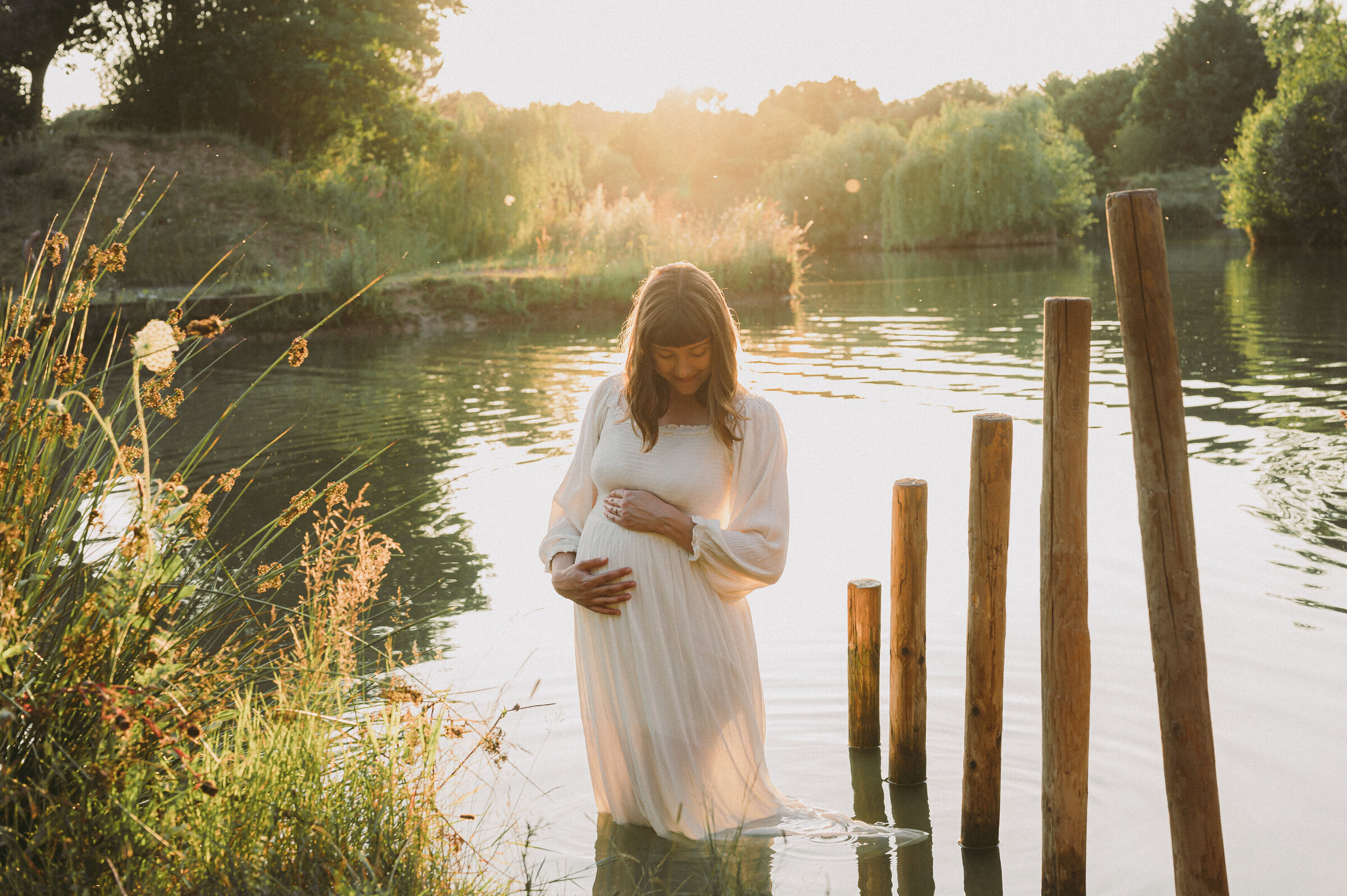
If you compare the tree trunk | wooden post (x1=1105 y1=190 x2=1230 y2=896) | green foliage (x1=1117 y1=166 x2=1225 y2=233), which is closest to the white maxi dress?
wooden post (x1=1105 y1=190 x2=1230 y2=896)

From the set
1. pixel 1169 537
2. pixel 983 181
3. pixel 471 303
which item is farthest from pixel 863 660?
pixel 983 181

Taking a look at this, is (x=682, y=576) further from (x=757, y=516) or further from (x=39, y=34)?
(x=39, y=34)

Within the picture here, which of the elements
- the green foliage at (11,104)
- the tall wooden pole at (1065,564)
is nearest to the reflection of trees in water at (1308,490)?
the tall wooden pole at (1065,564)

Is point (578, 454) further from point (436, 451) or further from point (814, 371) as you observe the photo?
point (814, 371)

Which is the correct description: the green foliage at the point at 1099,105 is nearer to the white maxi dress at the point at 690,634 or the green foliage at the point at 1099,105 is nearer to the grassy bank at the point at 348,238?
the grassy bank at the point at 348,238

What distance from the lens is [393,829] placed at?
2764 mm

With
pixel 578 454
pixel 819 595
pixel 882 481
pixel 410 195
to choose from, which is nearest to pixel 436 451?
pixel 882 481

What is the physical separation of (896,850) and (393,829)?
185cm

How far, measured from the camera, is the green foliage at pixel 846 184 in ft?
160

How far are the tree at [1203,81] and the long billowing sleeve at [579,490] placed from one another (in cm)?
6206

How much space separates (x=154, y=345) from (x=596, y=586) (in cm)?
160

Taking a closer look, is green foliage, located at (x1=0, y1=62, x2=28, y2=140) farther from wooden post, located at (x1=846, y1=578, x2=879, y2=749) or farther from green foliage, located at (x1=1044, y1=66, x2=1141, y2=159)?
green foliage, located at (x1=1044, y1=66, x2=1141, y2=159)

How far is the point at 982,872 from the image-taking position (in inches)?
145

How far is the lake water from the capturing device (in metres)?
3.88
